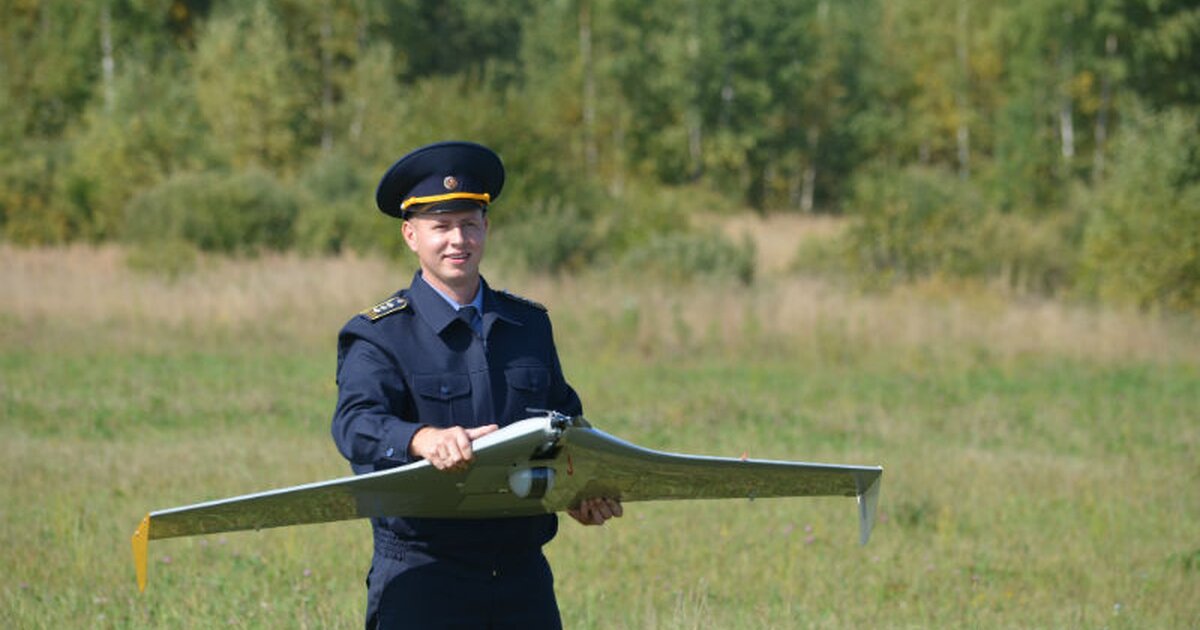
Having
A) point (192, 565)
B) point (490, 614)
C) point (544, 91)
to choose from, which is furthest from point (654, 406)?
point (544, 91)

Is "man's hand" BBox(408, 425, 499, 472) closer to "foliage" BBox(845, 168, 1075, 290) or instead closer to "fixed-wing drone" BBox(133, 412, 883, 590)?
"fixed-wing drone" BBox(133, 412, 883, 590)

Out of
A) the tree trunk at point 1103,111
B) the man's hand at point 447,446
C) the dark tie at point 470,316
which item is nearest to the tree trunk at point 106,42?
the tree trunk at point 1103,111

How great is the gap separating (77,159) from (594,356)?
22957 mm

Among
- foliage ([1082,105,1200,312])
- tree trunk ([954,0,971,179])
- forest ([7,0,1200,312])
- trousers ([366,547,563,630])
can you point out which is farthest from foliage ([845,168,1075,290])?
tree trunk ([954,0,971,179])

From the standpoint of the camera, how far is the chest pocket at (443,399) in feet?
12.5

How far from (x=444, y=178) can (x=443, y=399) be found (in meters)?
0.61

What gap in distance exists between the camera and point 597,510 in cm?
405

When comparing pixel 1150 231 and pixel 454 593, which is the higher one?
pixel 1150 231

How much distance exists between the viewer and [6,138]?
3688cm

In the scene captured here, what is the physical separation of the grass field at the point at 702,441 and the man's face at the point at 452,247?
8.10 feet

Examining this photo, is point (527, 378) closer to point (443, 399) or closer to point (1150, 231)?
point (443, 399)

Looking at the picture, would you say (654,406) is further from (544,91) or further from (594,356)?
(544,91)

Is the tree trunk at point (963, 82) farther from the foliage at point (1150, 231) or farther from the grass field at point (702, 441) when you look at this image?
the grass field at point (702, 441)

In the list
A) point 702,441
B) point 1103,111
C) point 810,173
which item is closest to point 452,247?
point 702,441
